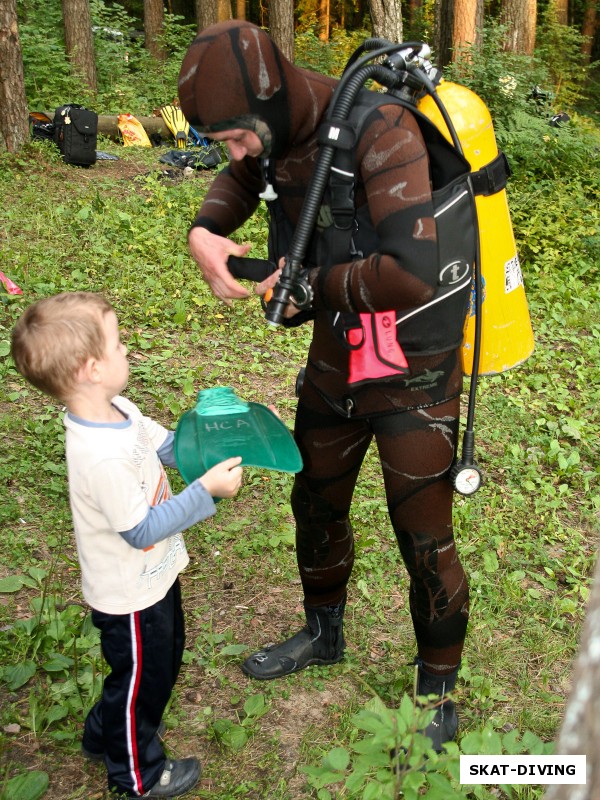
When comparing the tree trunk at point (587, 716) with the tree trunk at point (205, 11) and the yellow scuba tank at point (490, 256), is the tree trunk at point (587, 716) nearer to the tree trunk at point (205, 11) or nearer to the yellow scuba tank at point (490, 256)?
the yellow scuba tank at point (490, 256)

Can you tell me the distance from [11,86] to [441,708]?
8.08 m

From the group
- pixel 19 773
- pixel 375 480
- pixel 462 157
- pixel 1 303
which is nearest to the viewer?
pixel 462 157

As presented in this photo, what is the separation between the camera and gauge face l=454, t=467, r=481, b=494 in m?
2.45

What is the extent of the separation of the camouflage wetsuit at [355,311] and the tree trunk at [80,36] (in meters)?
12.1

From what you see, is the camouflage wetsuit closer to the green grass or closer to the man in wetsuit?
the man in wetsuit

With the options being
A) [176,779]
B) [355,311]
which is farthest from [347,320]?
[176,779]

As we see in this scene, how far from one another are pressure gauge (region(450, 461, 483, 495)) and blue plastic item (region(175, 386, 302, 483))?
1.70ft

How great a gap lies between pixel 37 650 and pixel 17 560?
0.63m

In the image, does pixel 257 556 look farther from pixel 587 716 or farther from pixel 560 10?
pixel 560 10

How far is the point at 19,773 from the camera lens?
258 centimetres

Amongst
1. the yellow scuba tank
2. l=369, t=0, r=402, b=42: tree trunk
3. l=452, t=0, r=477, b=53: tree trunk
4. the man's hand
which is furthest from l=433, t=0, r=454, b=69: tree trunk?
the man's hand

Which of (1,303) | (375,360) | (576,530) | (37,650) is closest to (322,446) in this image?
(375,360)

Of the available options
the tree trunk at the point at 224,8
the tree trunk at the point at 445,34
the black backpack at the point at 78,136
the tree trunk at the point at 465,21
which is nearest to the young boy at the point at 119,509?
the black backpack at the point at 78,136

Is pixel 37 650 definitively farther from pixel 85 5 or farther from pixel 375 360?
pixel 85 5
